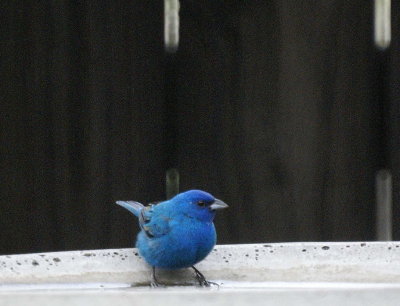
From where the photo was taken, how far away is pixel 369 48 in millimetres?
2350

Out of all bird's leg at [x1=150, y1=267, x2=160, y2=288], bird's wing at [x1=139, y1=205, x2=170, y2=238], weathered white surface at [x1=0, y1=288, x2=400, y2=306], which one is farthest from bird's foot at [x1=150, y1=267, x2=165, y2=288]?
weathered white surface at [x1=0, y1=288, x2=400, y2=306]

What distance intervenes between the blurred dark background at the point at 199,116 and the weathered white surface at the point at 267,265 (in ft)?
2.43

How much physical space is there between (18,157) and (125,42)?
0.37 m

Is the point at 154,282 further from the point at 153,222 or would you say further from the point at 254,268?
the point at 153,222

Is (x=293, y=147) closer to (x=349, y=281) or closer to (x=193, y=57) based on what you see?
(x=193, y=57)

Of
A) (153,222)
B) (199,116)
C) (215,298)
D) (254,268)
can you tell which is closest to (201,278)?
(254,268)

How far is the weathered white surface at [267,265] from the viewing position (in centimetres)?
149

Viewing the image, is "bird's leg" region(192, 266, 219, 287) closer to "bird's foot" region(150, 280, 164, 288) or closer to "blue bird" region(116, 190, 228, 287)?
"bird's foot" region(150, 280, 164, 288)

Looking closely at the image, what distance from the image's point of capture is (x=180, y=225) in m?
2.17

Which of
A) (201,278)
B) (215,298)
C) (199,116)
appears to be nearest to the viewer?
(215,298)

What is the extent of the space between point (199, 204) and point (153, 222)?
108 millimetres

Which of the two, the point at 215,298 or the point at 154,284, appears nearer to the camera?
the point at 215,298

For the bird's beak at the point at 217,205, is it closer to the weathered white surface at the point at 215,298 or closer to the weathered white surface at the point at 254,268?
the weathered white surface at the point at 254,268

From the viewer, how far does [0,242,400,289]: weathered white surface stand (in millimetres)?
1489
